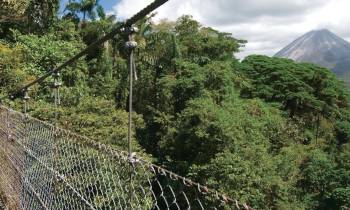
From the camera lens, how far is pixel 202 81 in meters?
16.7

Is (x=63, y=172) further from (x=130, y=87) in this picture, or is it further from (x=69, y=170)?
(x=130, y=87)

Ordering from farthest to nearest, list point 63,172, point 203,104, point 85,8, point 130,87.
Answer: point 85,8 < point 203,104 < point 63,172 < point 130,87

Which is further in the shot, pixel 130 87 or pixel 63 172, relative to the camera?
pixel 63 172

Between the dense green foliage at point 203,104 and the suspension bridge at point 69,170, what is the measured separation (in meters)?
10.1

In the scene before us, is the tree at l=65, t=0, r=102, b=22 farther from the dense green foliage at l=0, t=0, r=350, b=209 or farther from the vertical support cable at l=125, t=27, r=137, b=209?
the vertical support cable at l=125, t=27, r=137, b=209

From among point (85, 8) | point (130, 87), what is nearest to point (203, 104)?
point (85, 8)

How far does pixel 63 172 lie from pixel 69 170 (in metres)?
0.09

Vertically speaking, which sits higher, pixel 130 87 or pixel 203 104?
pixel 130 87

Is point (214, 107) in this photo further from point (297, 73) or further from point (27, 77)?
point (297, 73)

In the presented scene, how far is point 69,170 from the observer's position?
256 cm

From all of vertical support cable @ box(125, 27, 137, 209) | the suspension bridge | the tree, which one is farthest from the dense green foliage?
vertical support cable @ box(125, 27, 137, 209)

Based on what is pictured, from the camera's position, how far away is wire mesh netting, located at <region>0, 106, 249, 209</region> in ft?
5.88

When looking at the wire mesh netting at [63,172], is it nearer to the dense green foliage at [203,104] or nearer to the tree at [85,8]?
the dense green foliage at [203,104]

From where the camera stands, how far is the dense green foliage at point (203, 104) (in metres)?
14.4
